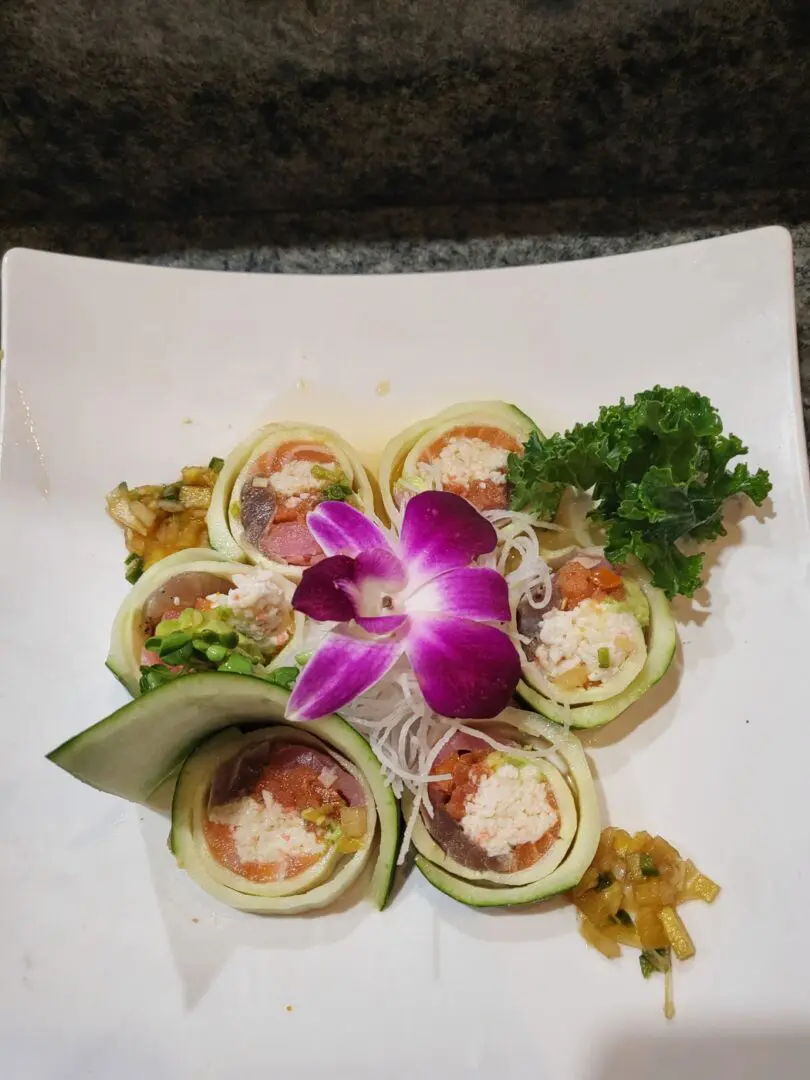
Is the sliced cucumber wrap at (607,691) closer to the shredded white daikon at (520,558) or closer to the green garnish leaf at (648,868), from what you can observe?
the shredded white daikon at (520,558)

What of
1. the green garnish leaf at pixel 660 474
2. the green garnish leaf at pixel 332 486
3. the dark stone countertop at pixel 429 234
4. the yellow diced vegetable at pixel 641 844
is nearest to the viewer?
the yellow diced vegetable at pixel 641 844

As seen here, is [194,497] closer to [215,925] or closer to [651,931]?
[215,925]

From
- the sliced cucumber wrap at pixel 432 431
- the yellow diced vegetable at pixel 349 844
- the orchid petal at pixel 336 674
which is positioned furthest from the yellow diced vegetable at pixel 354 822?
the sliced cucumber wrap at pixel 432 431

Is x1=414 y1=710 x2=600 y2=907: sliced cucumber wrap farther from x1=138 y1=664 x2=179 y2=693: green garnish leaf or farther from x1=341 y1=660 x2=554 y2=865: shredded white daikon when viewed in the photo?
x1=138 y1=664 x2=179 y2=693: green garnish leaf

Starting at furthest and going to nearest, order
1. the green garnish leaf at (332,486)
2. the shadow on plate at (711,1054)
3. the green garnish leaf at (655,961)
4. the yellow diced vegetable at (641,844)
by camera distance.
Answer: the green garnish leaf at (332,486) → the yellow diced vegetable at (641,844) → the green garnish leaf at (655,961) → the shadow on plate at (711,1054)

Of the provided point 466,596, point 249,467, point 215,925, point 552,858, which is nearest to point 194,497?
point 249,467

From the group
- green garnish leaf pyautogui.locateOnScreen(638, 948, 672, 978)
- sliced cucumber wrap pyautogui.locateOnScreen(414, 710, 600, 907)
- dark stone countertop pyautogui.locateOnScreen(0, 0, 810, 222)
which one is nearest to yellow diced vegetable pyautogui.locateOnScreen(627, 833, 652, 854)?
sliced cucumber wrap pyautogui.locateOnScreen(414, 710, 600, 907)

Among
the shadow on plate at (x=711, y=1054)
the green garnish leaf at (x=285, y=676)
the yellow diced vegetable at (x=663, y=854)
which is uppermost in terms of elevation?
the green garnish leaf at (x=285, y=676)
